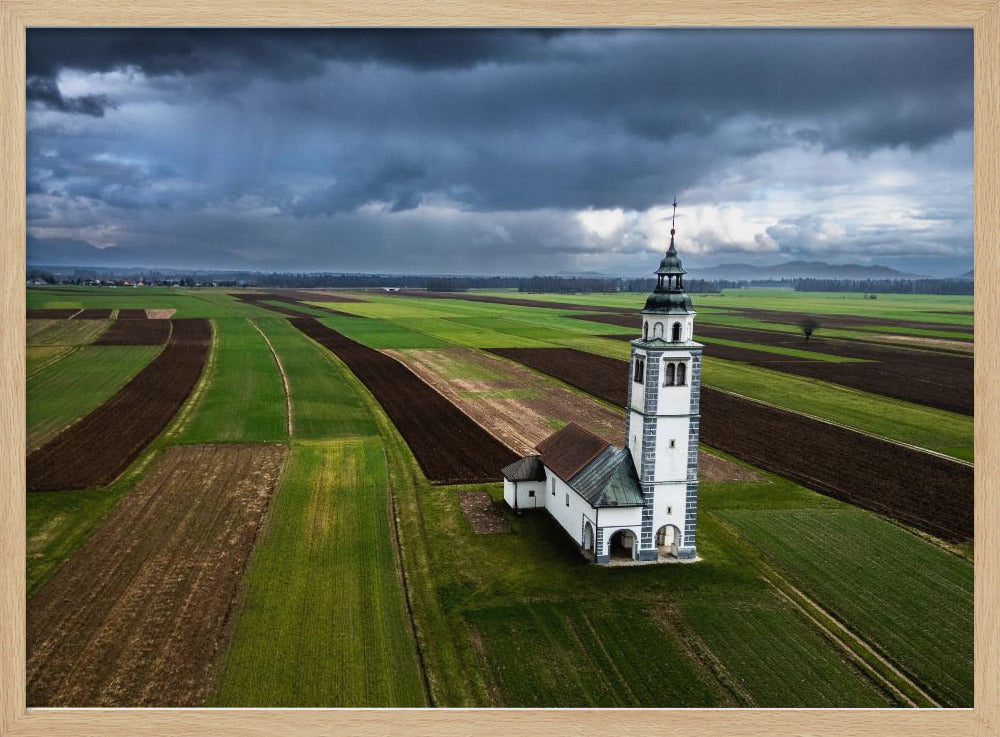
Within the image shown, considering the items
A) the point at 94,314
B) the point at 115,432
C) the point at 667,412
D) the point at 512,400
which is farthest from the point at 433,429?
the point at 94,314

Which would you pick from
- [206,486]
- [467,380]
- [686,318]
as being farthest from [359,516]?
[467,380]

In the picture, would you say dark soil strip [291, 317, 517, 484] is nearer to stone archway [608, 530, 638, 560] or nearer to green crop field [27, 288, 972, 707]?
green crop field [27, 288, 972, 707]

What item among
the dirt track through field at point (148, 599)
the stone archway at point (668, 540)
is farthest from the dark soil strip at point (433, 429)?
the stone archway at point (668, 540)

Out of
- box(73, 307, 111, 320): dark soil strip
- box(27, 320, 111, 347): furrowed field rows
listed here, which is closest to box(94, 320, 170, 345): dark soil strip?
box(27, 320, 111, 347): furrowed field rows

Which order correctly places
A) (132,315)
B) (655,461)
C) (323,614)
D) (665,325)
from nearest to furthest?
(323,614) < (665,325) < (655,461) < (132,315)

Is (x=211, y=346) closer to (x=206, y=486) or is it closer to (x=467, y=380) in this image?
(x=467, y=380)

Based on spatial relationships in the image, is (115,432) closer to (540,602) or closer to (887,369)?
(540,602)
